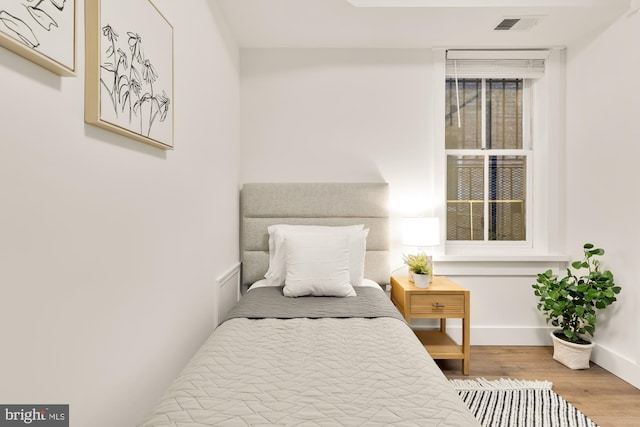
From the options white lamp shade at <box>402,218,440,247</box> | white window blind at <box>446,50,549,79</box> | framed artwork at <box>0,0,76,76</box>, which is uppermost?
white window blind at <box>446,50,549,79</box>

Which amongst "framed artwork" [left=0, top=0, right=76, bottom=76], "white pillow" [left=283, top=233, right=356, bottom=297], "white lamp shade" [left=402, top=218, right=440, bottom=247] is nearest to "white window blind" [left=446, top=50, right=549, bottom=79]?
"white lamp shade" [left=402, top=218, right=440, bottom=247]

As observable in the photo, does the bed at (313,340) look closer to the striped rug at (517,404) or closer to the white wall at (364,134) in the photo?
the white wall at (364,134)

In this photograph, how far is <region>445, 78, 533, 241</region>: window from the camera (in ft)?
10.2

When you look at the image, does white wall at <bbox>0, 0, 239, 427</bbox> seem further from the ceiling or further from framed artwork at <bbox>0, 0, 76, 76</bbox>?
the ceiling

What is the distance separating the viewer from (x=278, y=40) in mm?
2844

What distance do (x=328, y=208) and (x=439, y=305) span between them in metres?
1.07

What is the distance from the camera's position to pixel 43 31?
80cm

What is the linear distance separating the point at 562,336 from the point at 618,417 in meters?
0.76

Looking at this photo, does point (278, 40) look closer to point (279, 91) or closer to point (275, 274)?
point (279, 91)

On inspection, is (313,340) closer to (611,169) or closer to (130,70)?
(130,70)

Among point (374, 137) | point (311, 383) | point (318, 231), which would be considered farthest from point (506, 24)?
point (311, 383)

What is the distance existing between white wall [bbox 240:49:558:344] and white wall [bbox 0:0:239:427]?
3.32 ft

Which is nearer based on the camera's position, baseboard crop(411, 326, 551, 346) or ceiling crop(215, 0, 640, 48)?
ceiling crop(215, 0, 640, 48)

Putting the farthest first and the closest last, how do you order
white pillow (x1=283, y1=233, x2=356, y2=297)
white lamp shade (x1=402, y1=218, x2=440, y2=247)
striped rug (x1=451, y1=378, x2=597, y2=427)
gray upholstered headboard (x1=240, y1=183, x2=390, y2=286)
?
1. gray upholstered headboard (x1=240, y1=183, x2=390, y2=286)
2. white lamp shade (x1=402, y1=218, x2=440, y2=247)
3. white pillow (x1=283, y1=233, x2=356, y2=297)
4. striped rug (x1=451, y1=378, x2=597, y2=427)
